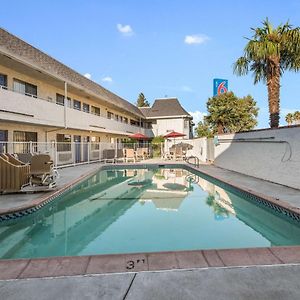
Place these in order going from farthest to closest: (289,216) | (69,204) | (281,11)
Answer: (281,11) < (69,204) < (289,216)

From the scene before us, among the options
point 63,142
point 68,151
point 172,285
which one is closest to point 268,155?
point 172,285

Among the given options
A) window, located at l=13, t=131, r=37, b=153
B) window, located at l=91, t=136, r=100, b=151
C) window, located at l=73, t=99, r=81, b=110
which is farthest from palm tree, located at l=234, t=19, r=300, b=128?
window, located at l=91, t=136, r=100, b=151

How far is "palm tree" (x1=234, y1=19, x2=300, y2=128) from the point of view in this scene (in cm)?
1337

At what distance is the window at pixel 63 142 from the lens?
1761 cm

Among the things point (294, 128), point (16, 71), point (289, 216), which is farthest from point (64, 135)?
point (289, 216)

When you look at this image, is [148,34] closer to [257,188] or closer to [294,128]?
[294,128]

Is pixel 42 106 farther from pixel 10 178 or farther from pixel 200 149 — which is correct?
pixel 200 149

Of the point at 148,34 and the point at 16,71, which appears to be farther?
the point at 148,34

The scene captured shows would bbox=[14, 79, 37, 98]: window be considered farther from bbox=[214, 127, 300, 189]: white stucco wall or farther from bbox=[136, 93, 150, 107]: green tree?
bbox=[136, 93, 150, 107]: green tree

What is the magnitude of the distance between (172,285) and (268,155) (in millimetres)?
10213

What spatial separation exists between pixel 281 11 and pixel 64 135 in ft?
48.9

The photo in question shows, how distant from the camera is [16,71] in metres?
14.2

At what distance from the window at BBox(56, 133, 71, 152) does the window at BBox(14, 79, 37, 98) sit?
3.38m

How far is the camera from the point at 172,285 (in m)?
3.19
